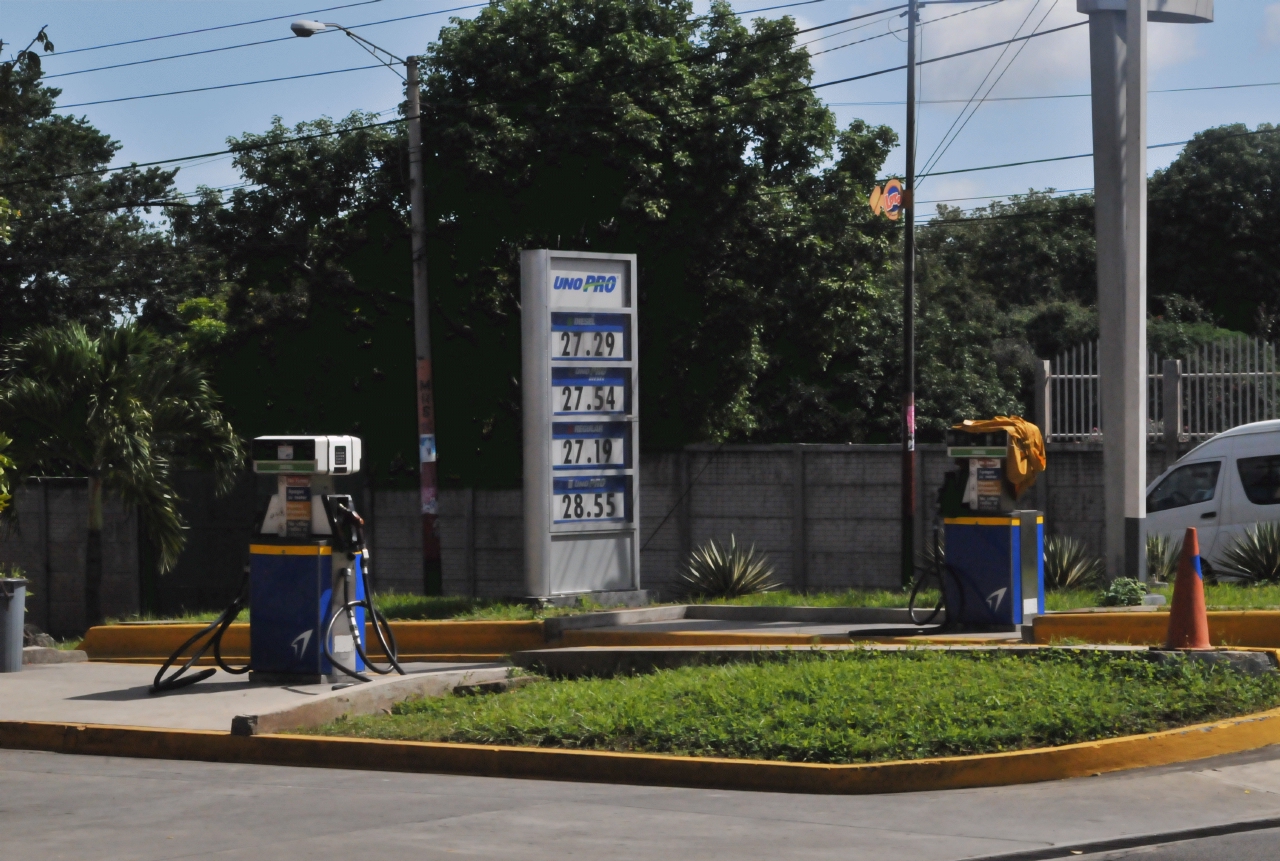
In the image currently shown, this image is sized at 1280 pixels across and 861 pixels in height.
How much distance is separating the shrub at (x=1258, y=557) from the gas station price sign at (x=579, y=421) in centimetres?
645

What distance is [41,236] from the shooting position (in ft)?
162

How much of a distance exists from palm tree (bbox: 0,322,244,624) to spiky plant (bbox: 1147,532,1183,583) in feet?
43.2

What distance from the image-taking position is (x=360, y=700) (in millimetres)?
11102

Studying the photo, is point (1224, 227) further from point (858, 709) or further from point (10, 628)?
point (858, 709)

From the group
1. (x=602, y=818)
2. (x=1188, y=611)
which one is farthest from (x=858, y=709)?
(x=1188, y=611)

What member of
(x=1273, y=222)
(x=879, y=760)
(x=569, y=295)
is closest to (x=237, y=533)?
(x=569, y=295)

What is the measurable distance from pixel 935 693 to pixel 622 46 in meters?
20.5

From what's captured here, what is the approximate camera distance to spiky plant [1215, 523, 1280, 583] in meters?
16.4

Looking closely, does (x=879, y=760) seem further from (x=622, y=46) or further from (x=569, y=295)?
(x=622, y=46)

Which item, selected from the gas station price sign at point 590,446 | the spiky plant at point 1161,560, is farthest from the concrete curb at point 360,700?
the spiky plant at point 1161,560

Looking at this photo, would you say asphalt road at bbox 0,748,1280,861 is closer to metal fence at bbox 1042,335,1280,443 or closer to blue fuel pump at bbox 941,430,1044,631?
blue fuel pump at bbox 941,430,1044,631

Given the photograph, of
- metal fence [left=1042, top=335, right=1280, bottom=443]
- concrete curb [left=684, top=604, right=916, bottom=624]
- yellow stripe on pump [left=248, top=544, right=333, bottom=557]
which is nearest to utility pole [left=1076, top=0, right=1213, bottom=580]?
concrete curb [left=684, top=604, right=916, bottom=624]

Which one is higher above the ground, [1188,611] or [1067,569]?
[1188,611]

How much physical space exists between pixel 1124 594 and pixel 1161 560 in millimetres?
3494
